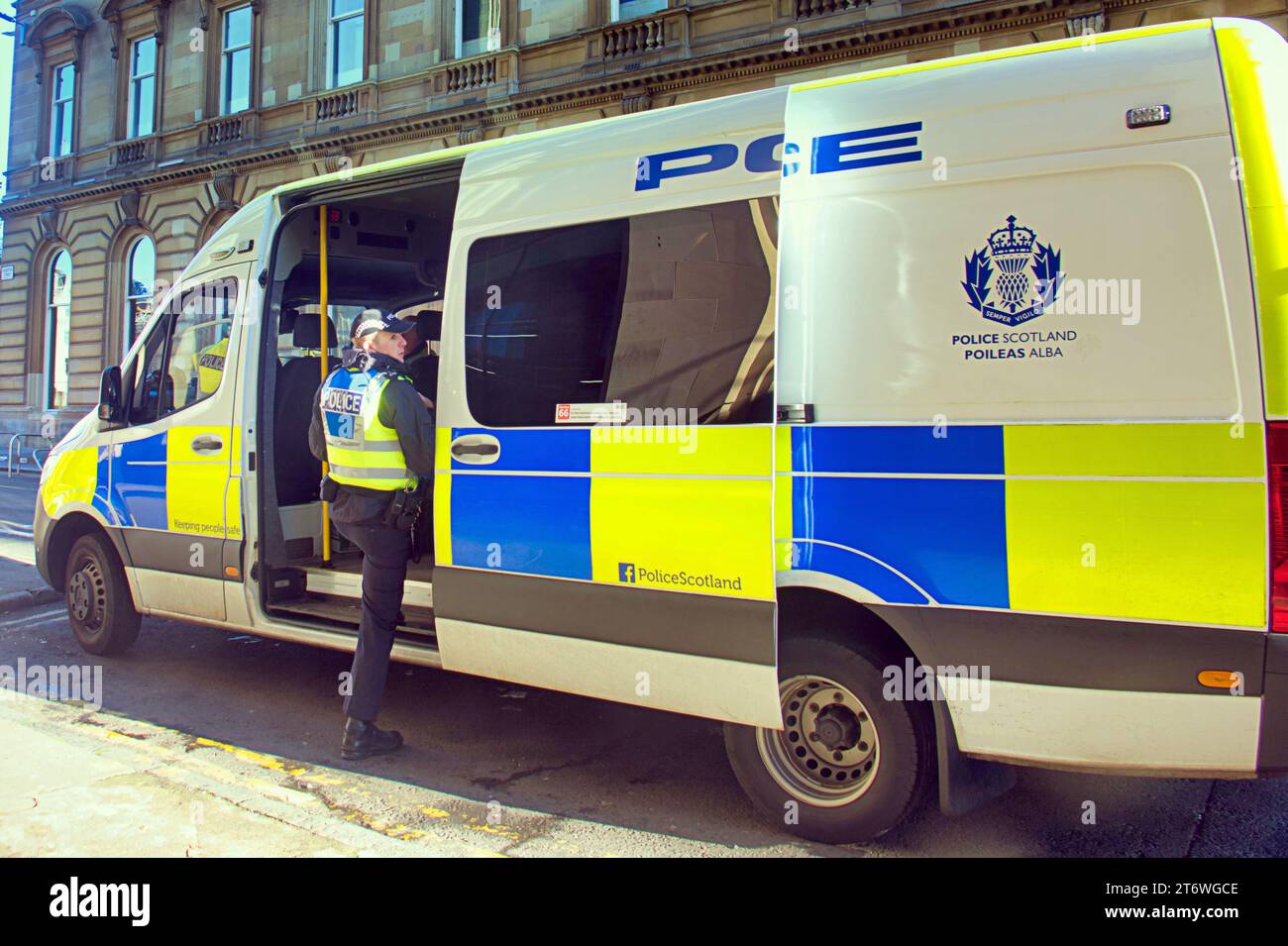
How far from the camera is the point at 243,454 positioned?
204 inches

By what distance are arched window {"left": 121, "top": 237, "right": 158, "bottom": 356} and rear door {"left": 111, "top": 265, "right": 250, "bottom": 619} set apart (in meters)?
20.1

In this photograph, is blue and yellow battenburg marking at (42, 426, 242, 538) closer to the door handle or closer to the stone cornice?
the door handle

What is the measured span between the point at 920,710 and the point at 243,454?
3514 millimetres

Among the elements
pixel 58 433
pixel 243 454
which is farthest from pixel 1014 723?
pixel 58 433

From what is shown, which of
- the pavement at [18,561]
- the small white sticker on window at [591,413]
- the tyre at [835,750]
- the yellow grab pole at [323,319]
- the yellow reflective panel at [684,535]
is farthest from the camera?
the pavement at [18,561]

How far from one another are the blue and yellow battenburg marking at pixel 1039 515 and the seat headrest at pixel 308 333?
340 centimetres

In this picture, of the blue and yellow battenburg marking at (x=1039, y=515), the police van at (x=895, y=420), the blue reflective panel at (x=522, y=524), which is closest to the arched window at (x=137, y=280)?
the police van at (x=895, y=420)

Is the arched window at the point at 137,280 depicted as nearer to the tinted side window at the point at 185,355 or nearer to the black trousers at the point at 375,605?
the tinted side window at the point at 185,355

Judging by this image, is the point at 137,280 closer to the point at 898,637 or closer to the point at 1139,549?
the point at 898,637

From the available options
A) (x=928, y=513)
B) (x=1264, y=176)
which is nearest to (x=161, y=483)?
(x=928, y=513)

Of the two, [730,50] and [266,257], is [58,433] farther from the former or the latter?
[266,257]

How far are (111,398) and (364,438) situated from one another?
2211mm

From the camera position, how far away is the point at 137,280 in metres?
24.3

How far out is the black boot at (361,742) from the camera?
443 centimetres
